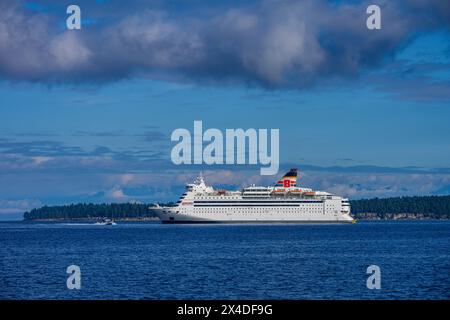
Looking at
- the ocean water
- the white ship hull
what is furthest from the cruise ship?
the ocean water

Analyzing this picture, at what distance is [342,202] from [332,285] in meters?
113

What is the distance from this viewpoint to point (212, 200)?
146625 millimetres

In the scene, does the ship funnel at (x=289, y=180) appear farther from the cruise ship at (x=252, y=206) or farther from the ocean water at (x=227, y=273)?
the ocean water at (x=227, y=273)

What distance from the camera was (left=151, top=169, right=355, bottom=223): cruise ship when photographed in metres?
146

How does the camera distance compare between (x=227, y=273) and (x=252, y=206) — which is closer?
(x=227, y=273)

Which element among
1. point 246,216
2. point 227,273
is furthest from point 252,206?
point 227,273

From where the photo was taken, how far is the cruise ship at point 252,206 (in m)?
146

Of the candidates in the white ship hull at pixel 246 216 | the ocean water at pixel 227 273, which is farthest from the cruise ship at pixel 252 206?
the ocean water at pixel 227 273

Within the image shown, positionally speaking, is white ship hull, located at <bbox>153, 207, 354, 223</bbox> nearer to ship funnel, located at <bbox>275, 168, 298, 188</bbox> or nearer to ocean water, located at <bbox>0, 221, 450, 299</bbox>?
ship funnel, located at <bbox>275, 168, 298, 188</bbox>

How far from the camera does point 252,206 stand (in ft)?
479

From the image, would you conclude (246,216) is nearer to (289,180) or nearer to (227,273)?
(289,180)

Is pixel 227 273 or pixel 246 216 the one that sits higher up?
pixel 246 216
